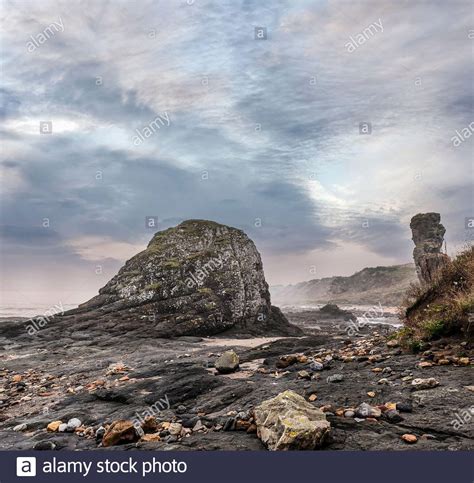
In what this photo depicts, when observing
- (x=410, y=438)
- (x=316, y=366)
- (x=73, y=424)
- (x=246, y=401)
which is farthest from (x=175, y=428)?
(x=316, y=366)

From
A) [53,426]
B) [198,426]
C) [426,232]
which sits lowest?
[53,426]

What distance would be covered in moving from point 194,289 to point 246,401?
2522cm

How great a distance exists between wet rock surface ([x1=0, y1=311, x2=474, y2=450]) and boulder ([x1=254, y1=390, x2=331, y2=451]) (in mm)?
271

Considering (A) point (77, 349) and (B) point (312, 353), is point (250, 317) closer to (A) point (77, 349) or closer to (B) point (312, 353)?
(A) point (77, 349)

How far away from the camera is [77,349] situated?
2405 cm

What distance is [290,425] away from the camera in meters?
6.46

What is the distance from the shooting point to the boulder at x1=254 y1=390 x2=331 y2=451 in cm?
627

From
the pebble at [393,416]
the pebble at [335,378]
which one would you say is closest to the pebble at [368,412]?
the pebble at [393,416]

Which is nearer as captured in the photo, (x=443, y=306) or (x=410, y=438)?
(x=410, y=438)

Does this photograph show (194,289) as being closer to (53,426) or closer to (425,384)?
(53,426)

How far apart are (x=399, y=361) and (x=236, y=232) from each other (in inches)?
1168

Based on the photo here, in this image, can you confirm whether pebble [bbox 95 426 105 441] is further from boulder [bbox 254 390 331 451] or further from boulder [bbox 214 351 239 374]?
boulder [bbox 214 351 239 374]

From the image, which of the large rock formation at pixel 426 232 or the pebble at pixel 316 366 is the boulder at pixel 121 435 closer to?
the pebble at pixel 316 366

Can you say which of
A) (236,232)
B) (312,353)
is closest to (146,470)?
(312,353)
